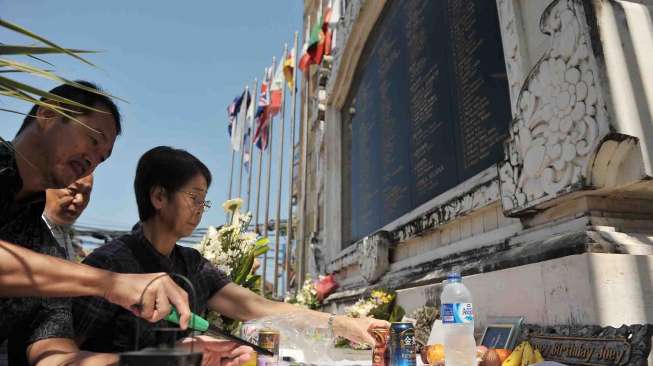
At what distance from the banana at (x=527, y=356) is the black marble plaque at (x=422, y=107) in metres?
1.26

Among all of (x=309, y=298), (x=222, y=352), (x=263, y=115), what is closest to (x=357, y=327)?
(x=222, y=352)

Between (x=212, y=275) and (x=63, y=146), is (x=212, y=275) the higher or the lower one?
the lower one

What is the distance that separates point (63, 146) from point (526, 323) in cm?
198

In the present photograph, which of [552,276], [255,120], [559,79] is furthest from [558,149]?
[255,120]

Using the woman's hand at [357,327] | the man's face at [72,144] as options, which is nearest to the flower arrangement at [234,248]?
the woman's hand at [357,327]

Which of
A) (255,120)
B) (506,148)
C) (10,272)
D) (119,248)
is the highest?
(255,120)

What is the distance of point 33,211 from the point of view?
153cm

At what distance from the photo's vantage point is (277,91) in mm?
13008

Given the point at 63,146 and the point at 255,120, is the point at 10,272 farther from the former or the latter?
the point at 255,120

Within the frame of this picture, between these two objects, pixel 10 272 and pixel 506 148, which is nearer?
pixel 10 272

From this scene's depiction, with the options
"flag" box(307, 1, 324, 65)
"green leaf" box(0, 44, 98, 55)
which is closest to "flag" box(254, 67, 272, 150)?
"flag" box(307, 1, 324, 65)

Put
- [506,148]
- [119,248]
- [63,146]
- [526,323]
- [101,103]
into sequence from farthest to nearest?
[506,148], [526,323], [119,248], [101,103], [63,146]

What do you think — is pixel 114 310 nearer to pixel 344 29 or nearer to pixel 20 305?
pixel 20 305

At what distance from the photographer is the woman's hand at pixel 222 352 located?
1.27 metres
